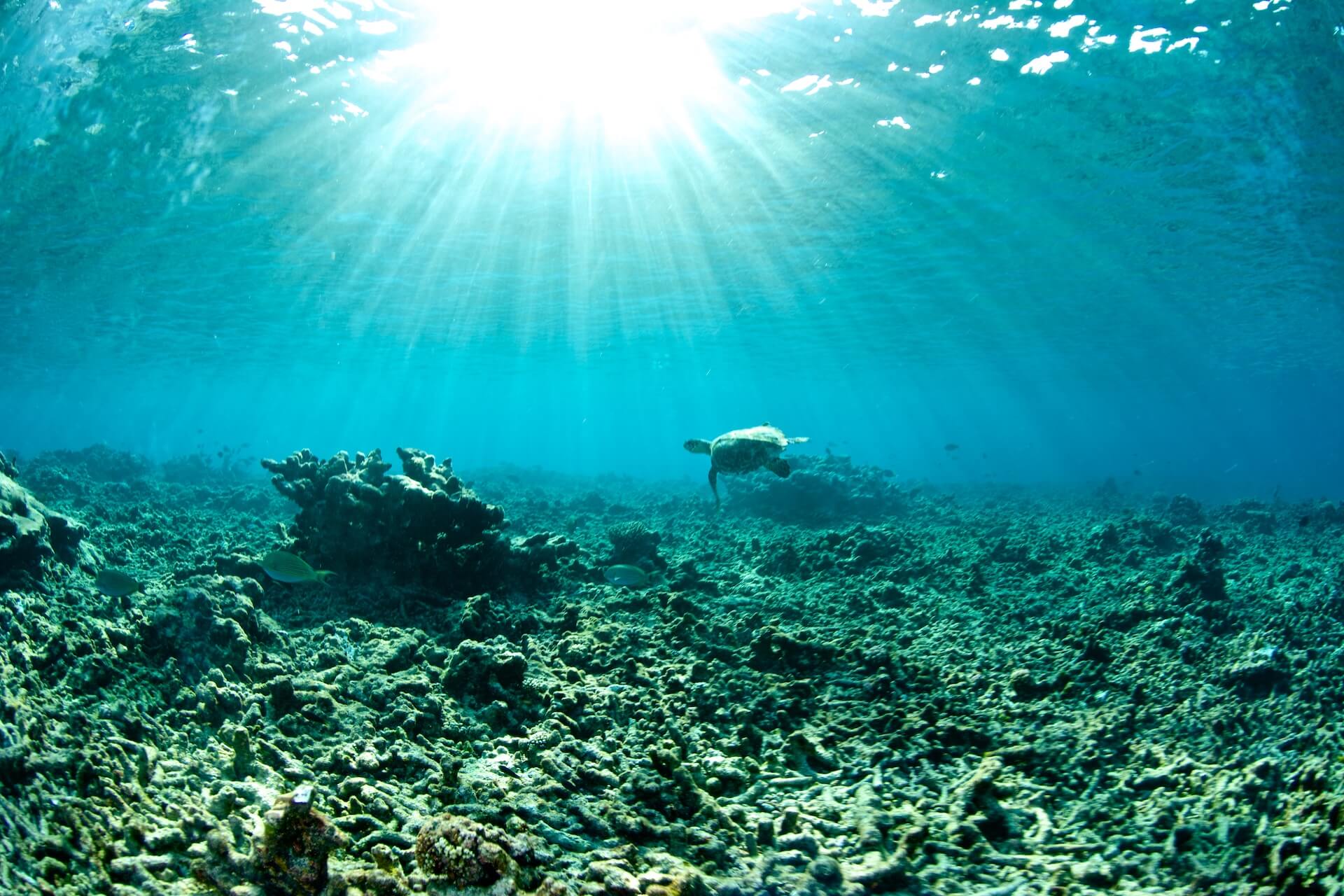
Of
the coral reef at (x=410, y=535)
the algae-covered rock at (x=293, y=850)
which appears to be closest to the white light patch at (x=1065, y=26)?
the coral reef at (x=410, y=535)

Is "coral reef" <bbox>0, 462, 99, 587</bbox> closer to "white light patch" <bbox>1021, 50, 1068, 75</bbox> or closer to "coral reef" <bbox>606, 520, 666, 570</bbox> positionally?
"coral reef" <bbox>606, 520, 666, 570</bbox>

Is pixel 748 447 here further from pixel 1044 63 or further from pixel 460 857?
pixel 1044 63

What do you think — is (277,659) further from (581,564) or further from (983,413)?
(983,413)

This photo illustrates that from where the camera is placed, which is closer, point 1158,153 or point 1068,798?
point 1068,798

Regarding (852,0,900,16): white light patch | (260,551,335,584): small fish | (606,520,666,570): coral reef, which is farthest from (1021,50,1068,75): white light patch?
(260,551,335,584): small fish

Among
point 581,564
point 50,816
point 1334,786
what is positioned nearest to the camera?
point 50,816

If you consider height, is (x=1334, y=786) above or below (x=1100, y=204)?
below

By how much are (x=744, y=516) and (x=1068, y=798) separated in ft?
45.7

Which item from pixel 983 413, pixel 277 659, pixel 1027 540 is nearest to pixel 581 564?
pixel 277 659

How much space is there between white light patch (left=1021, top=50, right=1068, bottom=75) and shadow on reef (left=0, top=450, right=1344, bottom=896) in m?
11.2

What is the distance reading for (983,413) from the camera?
385 feet

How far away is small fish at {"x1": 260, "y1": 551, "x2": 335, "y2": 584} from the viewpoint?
21.0 feet

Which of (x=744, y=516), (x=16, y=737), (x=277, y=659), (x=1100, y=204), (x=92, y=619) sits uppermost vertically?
(x=1100, y=204)

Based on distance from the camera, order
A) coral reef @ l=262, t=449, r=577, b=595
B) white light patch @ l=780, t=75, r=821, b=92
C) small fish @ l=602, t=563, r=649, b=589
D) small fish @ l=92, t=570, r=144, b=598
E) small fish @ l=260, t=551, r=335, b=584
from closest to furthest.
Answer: small fish @ l=92, t=570, r=144, b=598
small fish @ l=260, t=551, r=335, b=584
coral reef @ l=262, t=449, r=577, b=595
small fish @ l=602, t=563, r=649, b=589
white light patch @ l=780, t=75, r=821, b=92
